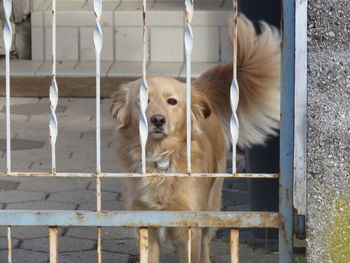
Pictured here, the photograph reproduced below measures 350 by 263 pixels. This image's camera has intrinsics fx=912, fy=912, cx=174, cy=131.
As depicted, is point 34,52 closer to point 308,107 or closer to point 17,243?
point 17,243

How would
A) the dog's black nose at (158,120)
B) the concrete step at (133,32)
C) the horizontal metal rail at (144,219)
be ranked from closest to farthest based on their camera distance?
the horizontal metal rail at (144,219), the dog's black nose at (158,120), the concrete step at (133,32)

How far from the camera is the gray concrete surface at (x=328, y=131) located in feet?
10.5

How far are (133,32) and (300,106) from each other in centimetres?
509

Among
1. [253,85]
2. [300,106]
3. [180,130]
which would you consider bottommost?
[180,130]

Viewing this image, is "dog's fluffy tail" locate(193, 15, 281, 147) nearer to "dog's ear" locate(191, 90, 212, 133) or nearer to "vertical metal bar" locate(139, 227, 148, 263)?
"dog's ear" locate(191, 90, 212, 133)

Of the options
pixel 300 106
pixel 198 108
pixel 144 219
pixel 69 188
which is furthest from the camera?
pixel 69 188

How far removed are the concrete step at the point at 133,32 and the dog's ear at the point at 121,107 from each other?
3764 mm

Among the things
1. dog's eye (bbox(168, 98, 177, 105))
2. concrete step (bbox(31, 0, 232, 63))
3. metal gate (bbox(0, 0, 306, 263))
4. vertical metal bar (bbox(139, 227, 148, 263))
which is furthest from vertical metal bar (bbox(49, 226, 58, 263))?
concrete step (bbox(31, 0, 232, 63))

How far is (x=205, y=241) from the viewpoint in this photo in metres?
4.54

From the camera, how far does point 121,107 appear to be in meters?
4.34

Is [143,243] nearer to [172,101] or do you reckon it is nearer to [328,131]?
[328,131]

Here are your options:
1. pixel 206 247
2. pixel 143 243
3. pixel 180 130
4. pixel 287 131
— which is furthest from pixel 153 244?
pixel 287 131

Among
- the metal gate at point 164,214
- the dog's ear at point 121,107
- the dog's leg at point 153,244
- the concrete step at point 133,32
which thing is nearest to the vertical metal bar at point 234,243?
the metal gate at point 164,214

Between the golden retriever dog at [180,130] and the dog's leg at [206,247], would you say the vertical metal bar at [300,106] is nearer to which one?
the golden retriever dog at [180,130]
